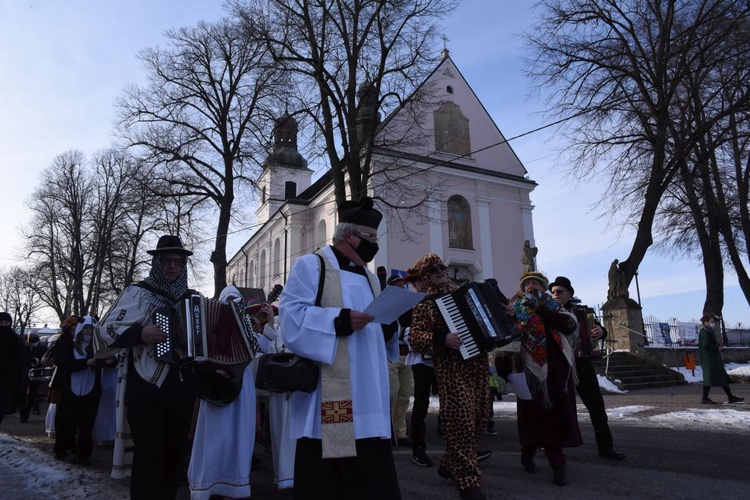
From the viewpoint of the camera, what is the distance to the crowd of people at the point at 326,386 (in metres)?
2.86

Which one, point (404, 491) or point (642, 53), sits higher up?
point (642, 53)

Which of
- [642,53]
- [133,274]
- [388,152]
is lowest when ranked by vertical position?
[133,274]

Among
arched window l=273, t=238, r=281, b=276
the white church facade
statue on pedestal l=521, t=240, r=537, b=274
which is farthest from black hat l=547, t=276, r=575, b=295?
arched window l=273, t=238, r=281, b=276

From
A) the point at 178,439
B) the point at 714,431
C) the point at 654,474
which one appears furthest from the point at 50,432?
the point at 714,431

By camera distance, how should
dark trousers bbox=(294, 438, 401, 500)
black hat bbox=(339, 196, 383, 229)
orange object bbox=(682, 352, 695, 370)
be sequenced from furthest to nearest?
1. orange object bbox=(682, 352, 695, 370)
2. black hat bbox=(339, 196, 383, 229)
3. dark trousers bbox=(294, 438, 401, 500)

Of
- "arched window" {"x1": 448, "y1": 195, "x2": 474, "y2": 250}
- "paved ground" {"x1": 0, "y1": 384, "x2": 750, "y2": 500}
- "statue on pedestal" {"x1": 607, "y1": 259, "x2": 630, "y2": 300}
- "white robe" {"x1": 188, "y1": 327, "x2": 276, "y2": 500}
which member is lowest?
"paved ground" {"x1": 0, "y1": 384, "x2": 750, "y2": 500}

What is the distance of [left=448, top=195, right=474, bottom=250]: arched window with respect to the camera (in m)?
29.5

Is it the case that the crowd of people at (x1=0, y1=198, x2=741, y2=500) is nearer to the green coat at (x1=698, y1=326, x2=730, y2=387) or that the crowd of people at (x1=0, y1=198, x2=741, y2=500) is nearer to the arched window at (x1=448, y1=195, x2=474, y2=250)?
the green coat at (x1=698, y1=326, x2=730, y2=387)

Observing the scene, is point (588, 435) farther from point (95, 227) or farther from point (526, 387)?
point (95, 227)

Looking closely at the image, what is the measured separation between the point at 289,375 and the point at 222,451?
2.25 meters

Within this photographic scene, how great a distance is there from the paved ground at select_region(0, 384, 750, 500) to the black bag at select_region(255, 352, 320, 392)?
7.49 ft

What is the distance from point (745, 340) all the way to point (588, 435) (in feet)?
87.7

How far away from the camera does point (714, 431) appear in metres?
7.56

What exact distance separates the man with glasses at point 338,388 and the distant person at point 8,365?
18.6 feet
